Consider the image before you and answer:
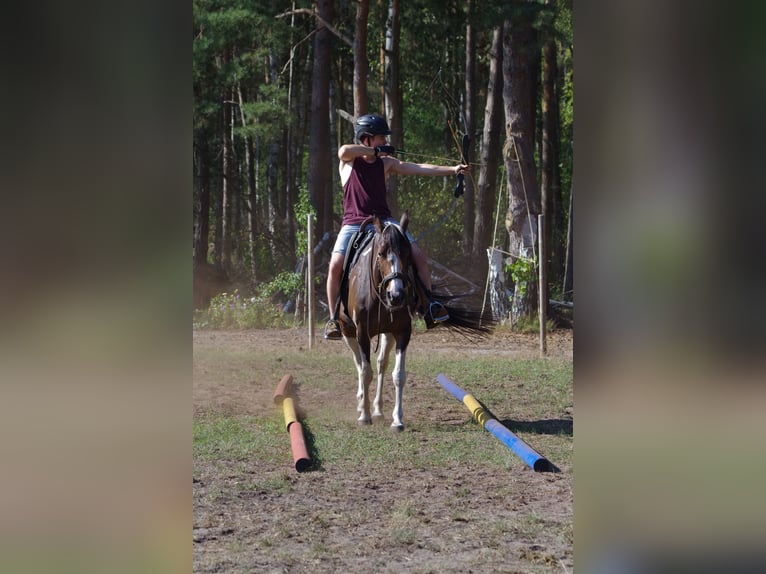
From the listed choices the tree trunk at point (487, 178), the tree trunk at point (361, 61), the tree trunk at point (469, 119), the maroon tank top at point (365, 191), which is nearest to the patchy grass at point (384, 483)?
the maroon tank top at point (365, 191)

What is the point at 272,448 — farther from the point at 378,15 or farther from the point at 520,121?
the point at 378,15

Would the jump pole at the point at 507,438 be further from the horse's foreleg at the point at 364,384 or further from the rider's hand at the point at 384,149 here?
the rider's hand at the point at 384,149

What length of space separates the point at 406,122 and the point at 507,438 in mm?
24084

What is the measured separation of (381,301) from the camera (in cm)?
673

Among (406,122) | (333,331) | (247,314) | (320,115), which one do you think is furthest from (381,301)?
(406,122)

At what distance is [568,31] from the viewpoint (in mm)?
20484

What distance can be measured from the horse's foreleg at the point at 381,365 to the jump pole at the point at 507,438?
781 millimetres

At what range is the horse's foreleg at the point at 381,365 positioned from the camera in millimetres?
7191

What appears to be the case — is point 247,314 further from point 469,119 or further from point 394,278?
point 394,278

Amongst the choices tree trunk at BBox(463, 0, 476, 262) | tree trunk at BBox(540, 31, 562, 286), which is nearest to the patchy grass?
tree trunk at BBox(540, 31, 562, 286)

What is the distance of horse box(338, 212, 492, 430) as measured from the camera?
648 centimetres

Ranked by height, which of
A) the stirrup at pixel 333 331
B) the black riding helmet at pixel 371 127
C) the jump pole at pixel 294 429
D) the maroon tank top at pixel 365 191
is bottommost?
the jump pole at pixel 294 429
